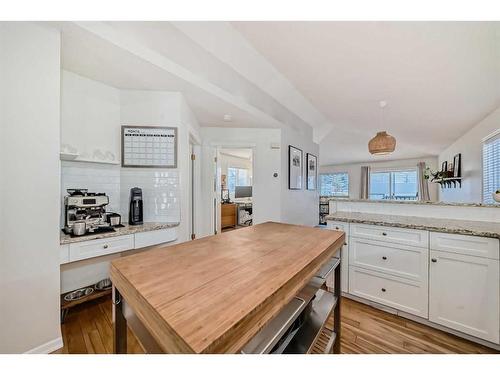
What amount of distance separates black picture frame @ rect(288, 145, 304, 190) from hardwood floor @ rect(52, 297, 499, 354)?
89.1 inches

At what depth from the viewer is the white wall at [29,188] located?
3.79 ft

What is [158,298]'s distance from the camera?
53 centimetres

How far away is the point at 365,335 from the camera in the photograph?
1486 mm

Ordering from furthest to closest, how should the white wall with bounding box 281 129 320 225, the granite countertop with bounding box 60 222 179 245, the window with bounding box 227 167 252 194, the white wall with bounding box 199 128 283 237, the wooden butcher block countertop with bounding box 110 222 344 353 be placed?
the window with bounding box 227 167 252 194 → the white wall with bounding box 281 129 320 225 → the white wall with bounding box 199 128 283 237 → the granite countertop with bounding box 60 222 179 245 → the wooden butcher block countertop with bounding box 110 222 344 353

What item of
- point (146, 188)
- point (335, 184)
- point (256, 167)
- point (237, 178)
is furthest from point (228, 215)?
point (335, 184)

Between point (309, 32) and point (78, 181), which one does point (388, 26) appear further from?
point (78, 181)

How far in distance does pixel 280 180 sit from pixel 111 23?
2697 mm

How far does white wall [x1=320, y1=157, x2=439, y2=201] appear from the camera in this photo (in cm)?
638

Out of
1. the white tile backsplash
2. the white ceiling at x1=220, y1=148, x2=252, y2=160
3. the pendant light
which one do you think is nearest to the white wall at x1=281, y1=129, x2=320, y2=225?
the pendant light

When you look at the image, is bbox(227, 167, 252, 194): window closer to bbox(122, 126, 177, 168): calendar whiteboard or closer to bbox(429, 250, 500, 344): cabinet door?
bbox(122, 126, 177, 168): calendar whiteboard

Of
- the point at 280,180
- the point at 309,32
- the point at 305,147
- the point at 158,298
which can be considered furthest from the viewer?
the point at 305,147

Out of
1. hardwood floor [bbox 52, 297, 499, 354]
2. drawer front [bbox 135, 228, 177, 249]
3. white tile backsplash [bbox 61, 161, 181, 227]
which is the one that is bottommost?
hardwood floor [bbox 52, 297, 499, 354]

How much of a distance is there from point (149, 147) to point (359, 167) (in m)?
7.58
